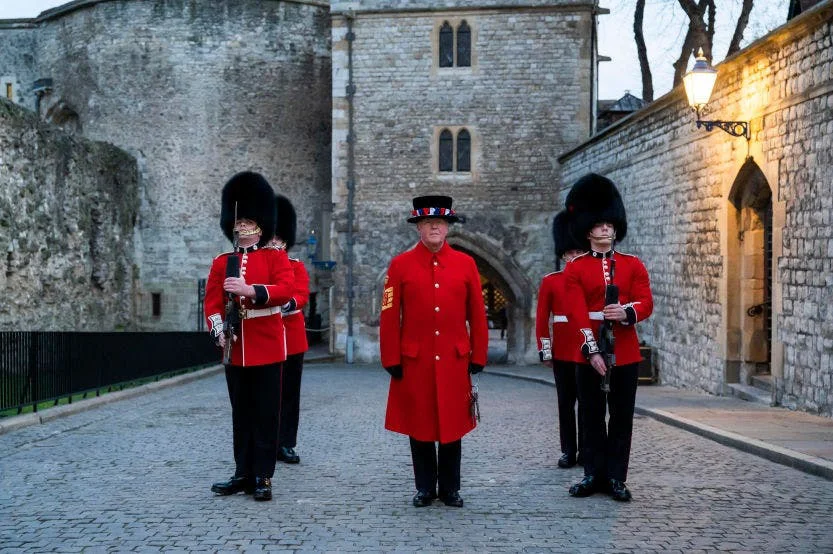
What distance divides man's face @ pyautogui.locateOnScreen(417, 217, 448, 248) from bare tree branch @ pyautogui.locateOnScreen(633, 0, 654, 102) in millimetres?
21865

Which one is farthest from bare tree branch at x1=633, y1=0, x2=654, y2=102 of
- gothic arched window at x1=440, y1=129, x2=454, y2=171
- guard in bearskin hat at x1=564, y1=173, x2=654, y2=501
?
guard in bearskin hat at x1=564, y1=173, x2=654, y2=501

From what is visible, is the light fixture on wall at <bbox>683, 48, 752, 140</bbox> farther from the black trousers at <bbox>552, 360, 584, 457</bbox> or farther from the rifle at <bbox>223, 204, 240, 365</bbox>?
the rifle at <bbox>223, 204, 240, 365</bbox>

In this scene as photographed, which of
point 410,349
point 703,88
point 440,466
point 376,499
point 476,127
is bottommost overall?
point 376,499

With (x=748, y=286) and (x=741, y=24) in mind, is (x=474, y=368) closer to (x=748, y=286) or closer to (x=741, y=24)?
(x=748, y=286)

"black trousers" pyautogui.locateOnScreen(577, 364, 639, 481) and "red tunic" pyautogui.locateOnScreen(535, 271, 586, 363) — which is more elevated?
"red tunic" pyautogui.locateOnScreen(535, 271, 586, 363)

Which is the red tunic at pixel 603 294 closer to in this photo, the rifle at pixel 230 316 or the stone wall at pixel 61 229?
the rifle at pixel 230 316

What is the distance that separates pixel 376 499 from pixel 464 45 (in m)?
19.2

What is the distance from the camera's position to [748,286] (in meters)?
13.2

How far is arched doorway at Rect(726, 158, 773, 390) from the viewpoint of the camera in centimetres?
1306

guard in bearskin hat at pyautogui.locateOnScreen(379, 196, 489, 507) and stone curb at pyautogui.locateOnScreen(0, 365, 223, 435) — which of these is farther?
stone curb at pyautogui.locateOnScreen(0, 365, 223, 435)

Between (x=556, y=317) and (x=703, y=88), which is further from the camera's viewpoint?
(x=703, y=88)

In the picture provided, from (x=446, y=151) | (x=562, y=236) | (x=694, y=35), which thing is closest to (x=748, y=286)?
(x=562, y=236)

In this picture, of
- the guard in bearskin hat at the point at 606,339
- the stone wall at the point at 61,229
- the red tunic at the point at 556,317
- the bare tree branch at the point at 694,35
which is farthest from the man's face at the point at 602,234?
the bare tree branch at the point at 694,35

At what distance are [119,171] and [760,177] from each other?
17.9 meters
